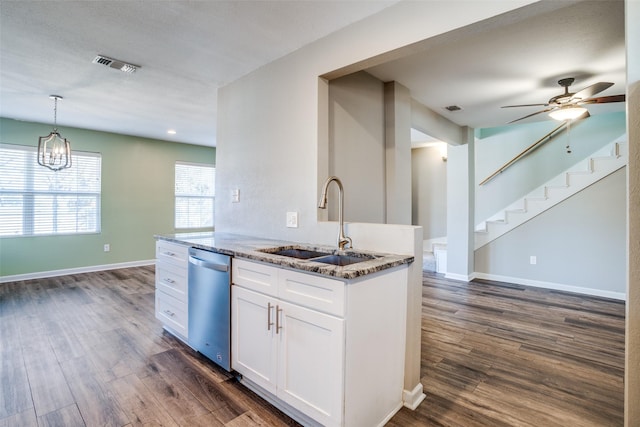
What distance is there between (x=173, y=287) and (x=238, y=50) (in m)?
2.08

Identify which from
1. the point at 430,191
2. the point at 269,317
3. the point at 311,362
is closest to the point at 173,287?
the point at 269,317

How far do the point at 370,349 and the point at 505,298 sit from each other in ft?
11.0

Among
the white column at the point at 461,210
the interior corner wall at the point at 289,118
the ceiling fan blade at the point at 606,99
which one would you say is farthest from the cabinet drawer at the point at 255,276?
the white column at the point at 461,210

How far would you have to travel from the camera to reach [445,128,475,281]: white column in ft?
16.6

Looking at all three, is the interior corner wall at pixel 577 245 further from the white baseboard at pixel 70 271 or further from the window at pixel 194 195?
the white baseboard at pixel 70 271

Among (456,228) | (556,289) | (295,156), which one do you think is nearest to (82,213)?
(295,156)

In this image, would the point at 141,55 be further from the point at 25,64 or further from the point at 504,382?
the point at 504,382

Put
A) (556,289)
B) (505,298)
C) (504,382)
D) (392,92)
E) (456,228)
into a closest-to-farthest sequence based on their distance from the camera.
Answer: (504,382) < (392,92) < (505,298) < (556,289) < (456,228)

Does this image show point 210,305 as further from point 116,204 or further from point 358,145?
point 116,204

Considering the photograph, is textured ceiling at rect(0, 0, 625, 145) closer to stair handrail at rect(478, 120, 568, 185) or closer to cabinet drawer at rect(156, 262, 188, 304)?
stair handrail at rect(478, 120, 568, 185)

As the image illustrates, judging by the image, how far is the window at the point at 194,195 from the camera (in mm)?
6605

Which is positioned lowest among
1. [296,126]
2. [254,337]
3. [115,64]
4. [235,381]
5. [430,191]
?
[235,381]

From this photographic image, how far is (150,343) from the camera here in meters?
2.69

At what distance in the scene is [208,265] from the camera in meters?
2.23
